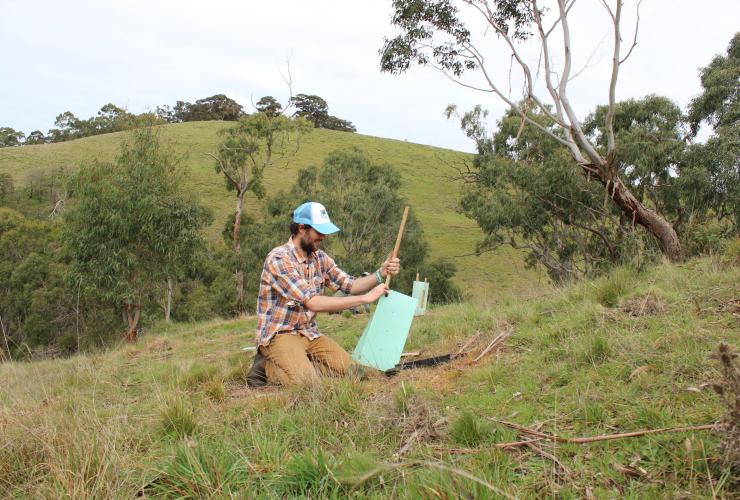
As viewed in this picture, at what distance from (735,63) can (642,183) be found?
5.53 m

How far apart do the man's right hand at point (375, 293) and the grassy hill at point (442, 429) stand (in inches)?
27.7

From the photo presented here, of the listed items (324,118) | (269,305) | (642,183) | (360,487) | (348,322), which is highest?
(324,118)

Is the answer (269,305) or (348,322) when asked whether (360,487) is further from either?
(348,322)

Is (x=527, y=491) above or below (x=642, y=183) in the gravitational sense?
below

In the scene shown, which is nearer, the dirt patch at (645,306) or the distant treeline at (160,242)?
the dirt patch at (645,306)

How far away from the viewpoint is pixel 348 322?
33.7ft

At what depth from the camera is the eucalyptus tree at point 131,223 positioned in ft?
65.9

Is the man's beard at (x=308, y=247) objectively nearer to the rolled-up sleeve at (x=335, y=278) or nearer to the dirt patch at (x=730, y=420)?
the rolled-up sleeve at (x=335, y=278)

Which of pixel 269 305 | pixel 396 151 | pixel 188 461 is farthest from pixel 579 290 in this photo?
pixel 396 151

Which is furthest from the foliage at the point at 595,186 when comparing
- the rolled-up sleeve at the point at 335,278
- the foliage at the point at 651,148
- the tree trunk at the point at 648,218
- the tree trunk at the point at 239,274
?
the tree trunk at the point at 239,274

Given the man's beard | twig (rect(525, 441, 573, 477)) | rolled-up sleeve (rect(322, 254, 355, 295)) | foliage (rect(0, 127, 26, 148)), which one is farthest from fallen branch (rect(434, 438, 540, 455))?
foliage (rect(0, 127, 26, 148))

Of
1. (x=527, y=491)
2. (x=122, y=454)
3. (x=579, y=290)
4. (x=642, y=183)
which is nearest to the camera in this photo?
(x=527, y=491)

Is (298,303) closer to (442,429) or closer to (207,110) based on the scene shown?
(442,429)

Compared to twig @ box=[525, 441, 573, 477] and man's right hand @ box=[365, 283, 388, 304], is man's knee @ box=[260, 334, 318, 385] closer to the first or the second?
man's right hand @ box=[365, 283, 388, 304]
